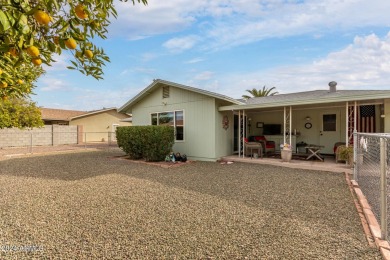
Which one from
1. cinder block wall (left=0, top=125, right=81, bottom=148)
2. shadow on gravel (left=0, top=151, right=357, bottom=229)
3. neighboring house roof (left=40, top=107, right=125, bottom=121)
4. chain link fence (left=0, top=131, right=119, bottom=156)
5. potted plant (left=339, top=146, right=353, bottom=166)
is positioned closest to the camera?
shadow on gravel (left=0, top=151, right=357, bottom=229)

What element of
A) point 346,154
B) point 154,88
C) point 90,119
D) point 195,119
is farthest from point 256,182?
point 90,119

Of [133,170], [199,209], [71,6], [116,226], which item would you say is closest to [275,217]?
[199,209]

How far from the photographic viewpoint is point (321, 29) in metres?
8.29

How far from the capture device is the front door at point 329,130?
10000 mm

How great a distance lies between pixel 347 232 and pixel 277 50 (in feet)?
30.7

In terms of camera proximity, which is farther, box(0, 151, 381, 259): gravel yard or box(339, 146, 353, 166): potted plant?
box(339, 146, 353, 166): potted plant

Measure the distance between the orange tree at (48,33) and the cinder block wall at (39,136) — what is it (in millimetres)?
19634

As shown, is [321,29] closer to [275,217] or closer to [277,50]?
[277,50]

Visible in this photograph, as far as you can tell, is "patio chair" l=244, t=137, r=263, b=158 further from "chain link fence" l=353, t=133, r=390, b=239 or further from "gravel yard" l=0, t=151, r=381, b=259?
"chain link fence" l=353, t=133, r=390, b=239

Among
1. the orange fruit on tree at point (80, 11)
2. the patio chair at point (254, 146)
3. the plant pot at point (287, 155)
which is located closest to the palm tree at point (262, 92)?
the patio chair at point (254, 146)

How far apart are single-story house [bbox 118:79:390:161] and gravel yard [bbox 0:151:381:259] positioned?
3289 mm

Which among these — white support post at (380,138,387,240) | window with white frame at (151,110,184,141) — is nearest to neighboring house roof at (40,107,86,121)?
window with white frame at (151,110,184,141)

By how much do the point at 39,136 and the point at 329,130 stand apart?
21.2m

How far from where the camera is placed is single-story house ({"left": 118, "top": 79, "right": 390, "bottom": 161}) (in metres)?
8.92
